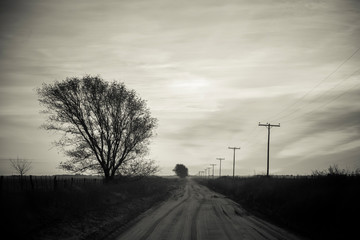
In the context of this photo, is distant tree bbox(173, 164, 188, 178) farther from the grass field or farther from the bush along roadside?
the grass field

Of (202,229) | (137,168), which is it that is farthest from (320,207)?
(137,168)

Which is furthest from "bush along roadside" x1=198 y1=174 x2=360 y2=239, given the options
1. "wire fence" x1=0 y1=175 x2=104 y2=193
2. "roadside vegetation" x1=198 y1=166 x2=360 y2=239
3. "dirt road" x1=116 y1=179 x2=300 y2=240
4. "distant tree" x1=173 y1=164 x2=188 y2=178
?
"distant tree" x1=173 y1=164 x2=188 y2=178

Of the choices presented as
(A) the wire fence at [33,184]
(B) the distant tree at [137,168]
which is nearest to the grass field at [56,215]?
(A) the wire fence at [33,184]

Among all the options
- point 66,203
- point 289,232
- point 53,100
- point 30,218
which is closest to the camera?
point 30,218

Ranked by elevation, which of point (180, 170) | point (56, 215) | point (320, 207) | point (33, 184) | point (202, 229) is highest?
point (33, 184)

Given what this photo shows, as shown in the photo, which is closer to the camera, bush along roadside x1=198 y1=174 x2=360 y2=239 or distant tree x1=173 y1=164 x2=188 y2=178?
bush along roadside x1=198 y1=174 x2=360 y2=239

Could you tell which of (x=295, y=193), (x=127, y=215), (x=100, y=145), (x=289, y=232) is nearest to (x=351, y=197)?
(x=289, y=232)

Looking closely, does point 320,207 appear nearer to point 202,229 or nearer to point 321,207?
point 321,207

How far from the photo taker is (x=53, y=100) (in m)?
28.8

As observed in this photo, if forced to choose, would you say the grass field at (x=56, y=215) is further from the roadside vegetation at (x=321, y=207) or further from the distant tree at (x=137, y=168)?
the distant tree at (x=137, y=168)

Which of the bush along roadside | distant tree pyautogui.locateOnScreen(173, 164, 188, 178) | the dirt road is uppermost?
the bush along roadside

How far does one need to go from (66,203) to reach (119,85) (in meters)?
18.6

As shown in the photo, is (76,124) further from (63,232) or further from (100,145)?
(63,232)

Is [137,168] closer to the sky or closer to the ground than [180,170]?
closer to the sky
